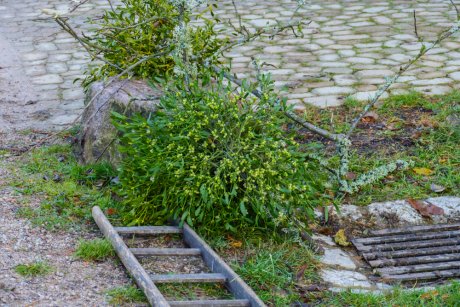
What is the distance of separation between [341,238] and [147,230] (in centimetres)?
114

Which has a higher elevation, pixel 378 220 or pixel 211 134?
pixel 211 134

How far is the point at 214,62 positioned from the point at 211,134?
3.68ft

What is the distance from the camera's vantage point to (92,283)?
152 inches

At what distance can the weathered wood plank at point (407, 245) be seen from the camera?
4.56 m

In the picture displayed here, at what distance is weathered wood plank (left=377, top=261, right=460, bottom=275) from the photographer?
14.2 feet

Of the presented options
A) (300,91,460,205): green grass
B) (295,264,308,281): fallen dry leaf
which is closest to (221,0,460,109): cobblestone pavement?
(300,91,460,205): green grass

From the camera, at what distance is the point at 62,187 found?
16.6 ft

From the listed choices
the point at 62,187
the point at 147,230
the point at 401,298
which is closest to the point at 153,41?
the point at 62,187

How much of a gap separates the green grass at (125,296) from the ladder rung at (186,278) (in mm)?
145

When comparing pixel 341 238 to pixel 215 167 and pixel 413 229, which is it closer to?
pixel 413 229

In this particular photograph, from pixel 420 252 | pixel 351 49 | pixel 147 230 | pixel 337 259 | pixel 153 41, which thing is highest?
Answer: pixel 153 41

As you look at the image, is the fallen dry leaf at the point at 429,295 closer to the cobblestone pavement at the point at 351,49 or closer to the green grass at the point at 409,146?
the green grass at the point at 409,146

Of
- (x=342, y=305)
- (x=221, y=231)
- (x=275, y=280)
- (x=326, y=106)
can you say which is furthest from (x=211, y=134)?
(x=326, y=106)

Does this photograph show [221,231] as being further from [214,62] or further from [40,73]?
[40,73]
